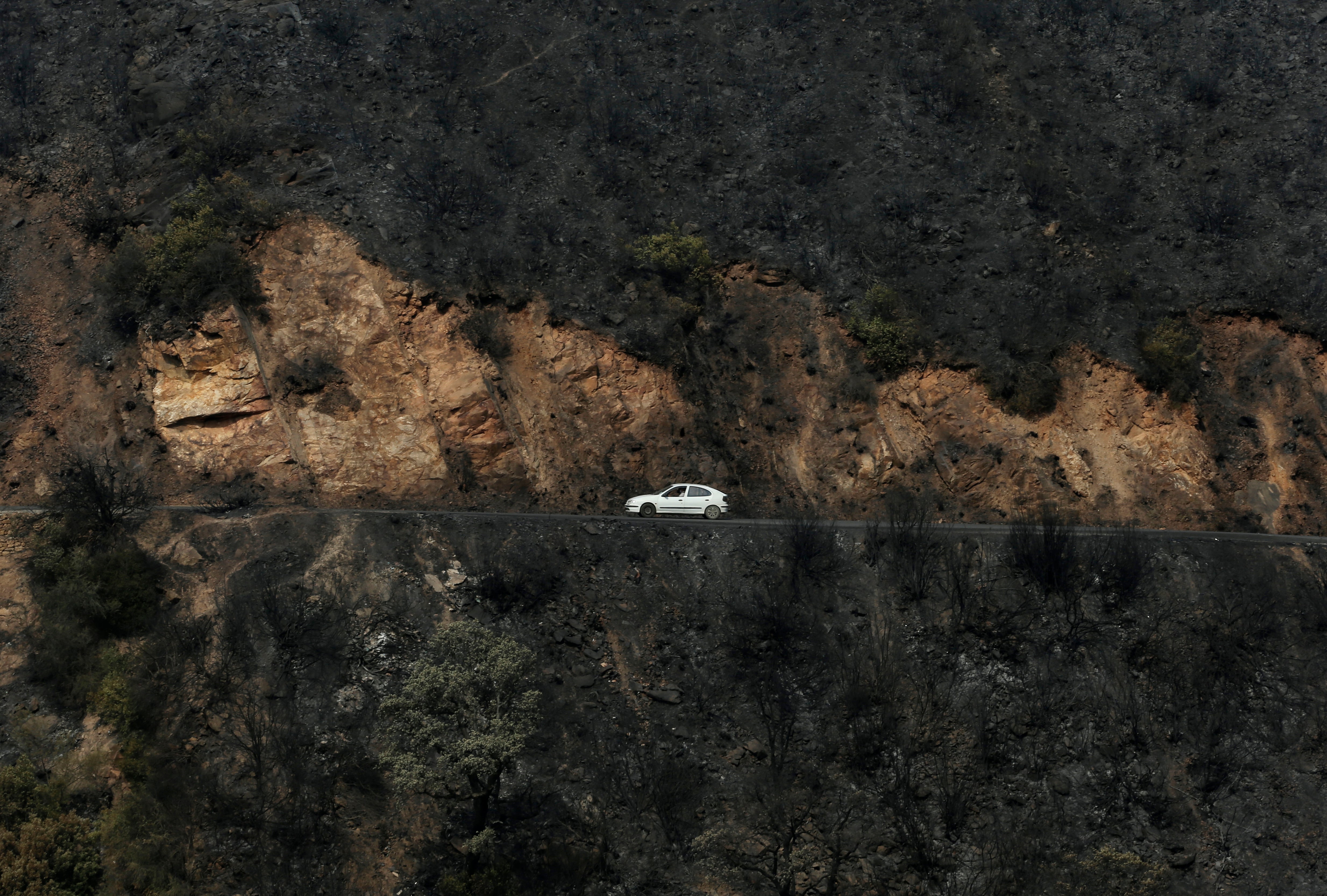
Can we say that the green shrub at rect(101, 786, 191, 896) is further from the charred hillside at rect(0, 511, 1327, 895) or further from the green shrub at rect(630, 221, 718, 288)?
the green shrub at rect(630, 221, 718, 288)

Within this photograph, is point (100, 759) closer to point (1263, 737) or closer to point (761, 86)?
point (1263, 737)

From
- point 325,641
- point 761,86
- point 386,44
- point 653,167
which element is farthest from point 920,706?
point 386,44

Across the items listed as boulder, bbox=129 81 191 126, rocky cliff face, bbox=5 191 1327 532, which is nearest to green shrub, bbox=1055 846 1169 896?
rocky cliff face, bbox=5 191 1327 532

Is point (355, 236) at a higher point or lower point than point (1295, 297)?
higher

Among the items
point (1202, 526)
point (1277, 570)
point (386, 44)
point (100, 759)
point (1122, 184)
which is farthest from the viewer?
point (386, 44)

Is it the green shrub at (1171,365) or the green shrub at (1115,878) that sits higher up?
the green shrub at (1171,365)

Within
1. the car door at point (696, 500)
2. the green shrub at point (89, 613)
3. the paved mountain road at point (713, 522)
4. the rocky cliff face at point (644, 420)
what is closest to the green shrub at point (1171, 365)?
the rocky cliff face at point (644, 420)

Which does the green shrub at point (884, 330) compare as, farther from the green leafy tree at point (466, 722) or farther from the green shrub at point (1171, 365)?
the green leafy tree at point (466, 722)
